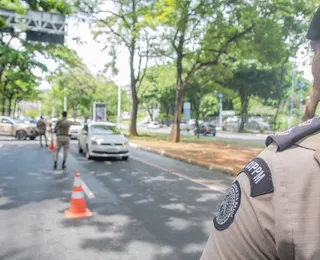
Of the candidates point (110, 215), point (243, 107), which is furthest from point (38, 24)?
point (243, 107)

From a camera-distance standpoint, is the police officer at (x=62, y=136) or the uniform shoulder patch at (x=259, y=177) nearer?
the uniform shoulder patch at (x=259, y=177)

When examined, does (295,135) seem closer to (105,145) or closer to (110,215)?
(110,215)

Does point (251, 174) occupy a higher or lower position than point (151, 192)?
higher

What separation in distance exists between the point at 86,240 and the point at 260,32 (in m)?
14.9

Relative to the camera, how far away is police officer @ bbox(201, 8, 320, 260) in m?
0.72

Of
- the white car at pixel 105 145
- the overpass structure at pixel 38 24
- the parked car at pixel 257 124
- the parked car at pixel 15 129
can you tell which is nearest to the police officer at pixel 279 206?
the white car at pixel 105 145

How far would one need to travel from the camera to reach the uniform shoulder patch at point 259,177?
766 mm

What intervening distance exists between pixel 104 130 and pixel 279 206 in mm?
13099

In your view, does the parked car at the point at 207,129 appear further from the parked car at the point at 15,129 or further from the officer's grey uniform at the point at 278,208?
the officer's grey uniform at the point at 278,208

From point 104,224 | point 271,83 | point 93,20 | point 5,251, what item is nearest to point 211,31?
point 93,20

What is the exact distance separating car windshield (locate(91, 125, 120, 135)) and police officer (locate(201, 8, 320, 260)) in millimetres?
12649

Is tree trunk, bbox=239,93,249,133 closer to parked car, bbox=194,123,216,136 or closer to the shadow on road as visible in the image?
parked car, bbox=194,123,216,136

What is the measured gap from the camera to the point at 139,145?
1830cm

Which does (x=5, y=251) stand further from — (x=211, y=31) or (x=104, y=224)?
(x=211, y=31)
